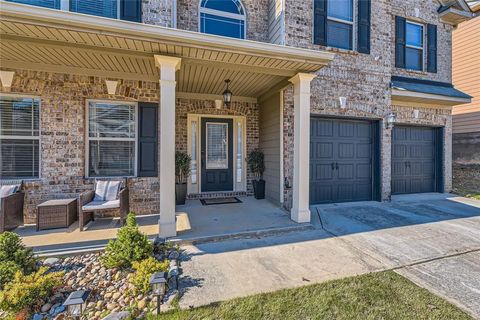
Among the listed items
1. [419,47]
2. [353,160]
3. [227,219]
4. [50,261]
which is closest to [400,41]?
[419,47]

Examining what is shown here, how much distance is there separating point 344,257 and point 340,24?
18.7 feet

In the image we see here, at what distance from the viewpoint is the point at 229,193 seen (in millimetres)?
7113

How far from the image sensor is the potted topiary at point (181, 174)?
244 inches

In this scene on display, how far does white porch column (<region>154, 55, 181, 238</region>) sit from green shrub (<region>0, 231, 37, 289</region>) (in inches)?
63.1

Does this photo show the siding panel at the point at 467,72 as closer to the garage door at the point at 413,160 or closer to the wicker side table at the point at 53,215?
the garage door at the point at 413,160

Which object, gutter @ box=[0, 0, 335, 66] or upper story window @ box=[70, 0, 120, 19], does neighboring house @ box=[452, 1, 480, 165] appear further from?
upper story window @ box=[70, 0, 120, 19]

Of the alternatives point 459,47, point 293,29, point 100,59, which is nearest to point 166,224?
point 100,59

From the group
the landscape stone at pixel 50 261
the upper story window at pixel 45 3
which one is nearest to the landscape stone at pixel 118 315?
the landscape stone at pixel 50 261

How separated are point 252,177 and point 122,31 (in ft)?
16.1

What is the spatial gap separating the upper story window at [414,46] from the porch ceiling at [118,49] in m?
4.94

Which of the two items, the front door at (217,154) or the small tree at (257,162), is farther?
the front door at (217,154)

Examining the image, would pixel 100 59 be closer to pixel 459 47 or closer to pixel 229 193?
pixel 229 193

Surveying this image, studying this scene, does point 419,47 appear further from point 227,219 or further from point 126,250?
point 126,250

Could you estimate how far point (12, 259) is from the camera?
2756 millimetres
